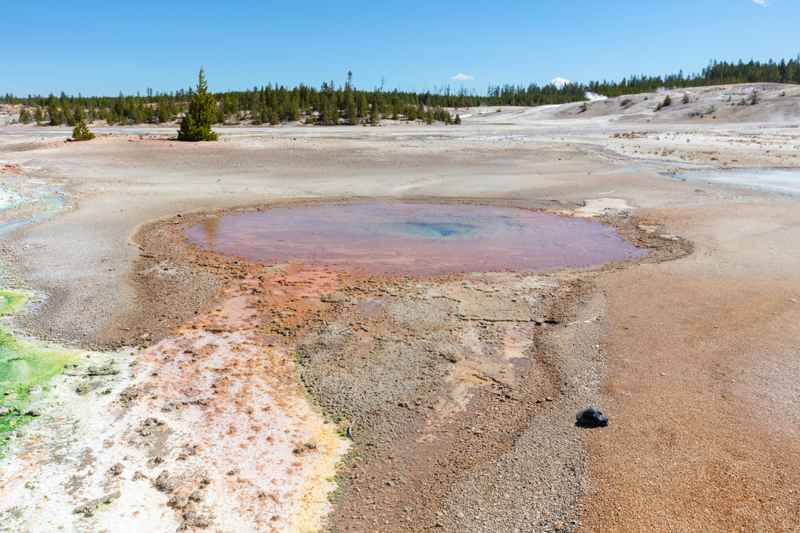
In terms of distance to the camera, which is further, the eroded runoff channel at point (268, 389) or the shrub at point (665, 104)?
the shrub at point (665, 104)

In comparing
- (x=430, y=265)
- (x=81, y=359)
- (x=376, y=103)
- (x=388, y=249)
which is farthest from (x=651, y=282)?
(x=376, y=103)

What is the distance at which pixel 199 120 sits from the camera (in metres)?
30.3

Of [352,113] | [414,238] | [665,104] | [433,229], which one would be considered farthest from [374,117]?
[414,238]

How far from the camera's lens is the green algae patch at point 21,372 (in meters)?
5.54

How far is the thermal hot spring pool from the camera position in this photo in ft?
36.3

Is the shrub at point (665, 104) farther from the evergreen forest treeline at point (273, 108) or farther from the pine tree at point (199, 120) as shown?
the pine tree at point (199, 120)

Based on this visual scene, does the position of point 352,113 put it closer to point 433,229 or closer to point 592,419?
point 433,229

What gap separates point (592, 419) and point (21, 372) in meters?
5.44

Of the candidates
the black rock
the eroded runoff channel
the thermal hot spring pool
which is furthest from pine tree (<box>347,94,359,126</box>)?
the black rock

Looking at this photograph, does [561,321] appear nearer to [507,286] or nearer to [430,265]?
[507,286]

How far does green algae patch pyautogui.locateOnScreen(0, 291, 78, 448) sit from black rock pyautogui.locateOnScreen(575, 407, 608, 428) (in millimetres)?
4624

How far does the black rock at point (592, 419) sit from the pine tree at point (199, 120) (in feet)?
90.6

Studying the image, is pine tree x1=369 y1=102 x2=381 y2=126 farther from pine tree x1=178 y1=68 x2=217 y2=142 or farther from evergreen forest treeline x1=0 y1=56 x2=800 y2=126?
pine tree x1=178 y1=68 x2=217 y2=142

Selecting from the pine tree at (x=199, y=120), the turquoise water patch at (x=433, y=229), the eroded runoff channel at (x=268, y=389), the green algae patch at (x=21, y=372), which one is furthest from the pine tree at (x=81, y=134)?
the green algae patch at (x=21, y=372)
